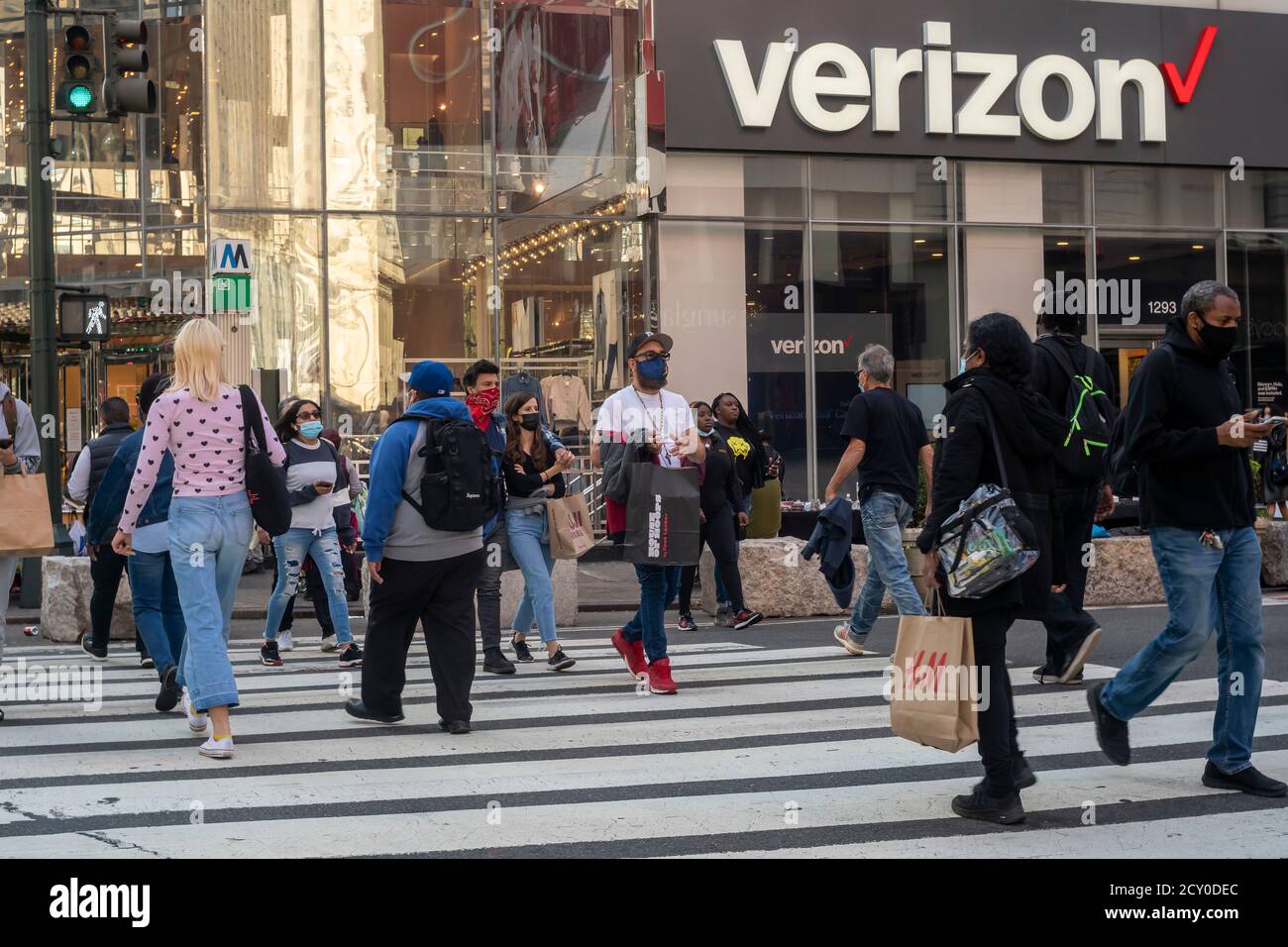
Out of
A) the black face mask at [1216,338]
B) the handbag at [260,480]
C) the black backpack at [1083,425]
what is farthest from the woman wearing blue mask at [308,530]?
the black face mask at [1216,338]

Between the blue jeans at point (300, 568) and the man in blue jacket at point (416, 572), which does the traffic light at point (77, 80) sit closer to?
the blue jeans at point (300, 568)

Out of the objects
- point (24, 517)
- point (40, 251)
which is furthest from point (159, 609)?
point (40, 251)

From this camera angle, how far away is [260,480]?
8.05 metres

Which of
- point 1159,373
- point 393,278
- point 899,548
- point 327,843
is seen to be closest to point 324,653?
point 899,548

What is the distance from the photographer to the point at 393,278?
20.8m

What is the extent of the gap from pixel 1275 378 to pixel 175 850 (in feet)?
71.5

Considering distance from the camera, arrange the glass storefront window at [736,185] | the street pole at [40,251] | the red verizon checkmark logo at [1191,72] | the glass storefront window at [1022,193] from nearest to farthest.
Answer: the street pole at [40,251]
the glass storefront window at [736,185]
the glass storefront window at [1022,193]
the red verizon checkmark logo at [1191,72]

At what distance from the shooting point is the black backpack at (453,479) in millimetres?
8273

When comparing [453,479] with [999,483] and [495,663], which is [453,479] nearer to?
[495,663]

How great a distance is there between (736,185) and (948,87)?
11.0 feet

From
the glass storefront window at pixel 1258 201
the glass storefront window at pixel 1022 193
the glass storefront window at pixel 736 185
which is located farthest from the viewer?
the glass storefront window at pixel 1258 201

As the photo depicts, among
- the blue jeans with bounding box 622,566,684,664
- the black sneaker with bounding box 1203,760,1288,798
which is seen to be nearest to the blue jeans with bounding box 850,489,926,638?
the blue jeans with bounding box 622,566,684,664

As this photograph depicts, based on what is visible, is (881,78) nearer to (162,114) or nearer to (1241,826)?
(162,114)

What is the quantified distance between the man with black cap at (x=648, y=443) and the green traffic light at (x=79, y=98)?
7.09 m
